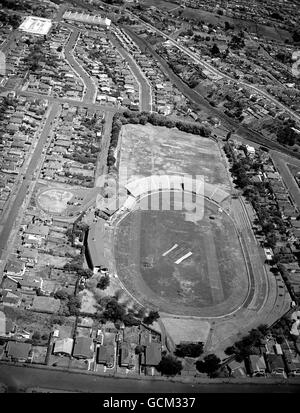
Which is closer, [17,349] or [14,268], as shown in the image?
[17,349]

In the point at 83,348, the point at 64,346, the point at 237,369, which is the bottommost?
the point at 64,346

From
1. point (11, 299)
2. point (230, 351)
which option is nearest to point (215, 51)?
point (230, 351)

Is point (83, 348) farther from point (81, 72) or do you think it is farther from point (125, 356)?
point (81, 72)

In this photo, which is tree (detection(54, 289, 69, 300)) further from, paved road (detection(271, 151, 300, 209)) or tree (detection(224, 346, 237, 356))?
paved road (detection(271, 151, 300, 209))

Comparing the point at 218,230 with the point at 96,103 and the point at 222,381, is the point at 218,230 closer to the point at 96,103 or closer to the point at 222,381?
the point at 222,381

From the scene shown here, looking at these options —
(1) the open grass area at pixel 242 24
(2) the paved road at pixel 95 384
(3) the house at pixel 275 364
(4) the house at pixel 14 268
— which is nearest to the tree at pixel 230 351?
(2) the paved road at pixel 95 384

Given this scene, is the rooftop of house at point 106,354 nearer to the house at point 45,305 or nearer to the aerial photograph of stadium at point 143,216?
the aerial photograph of stadium at point 143,216
